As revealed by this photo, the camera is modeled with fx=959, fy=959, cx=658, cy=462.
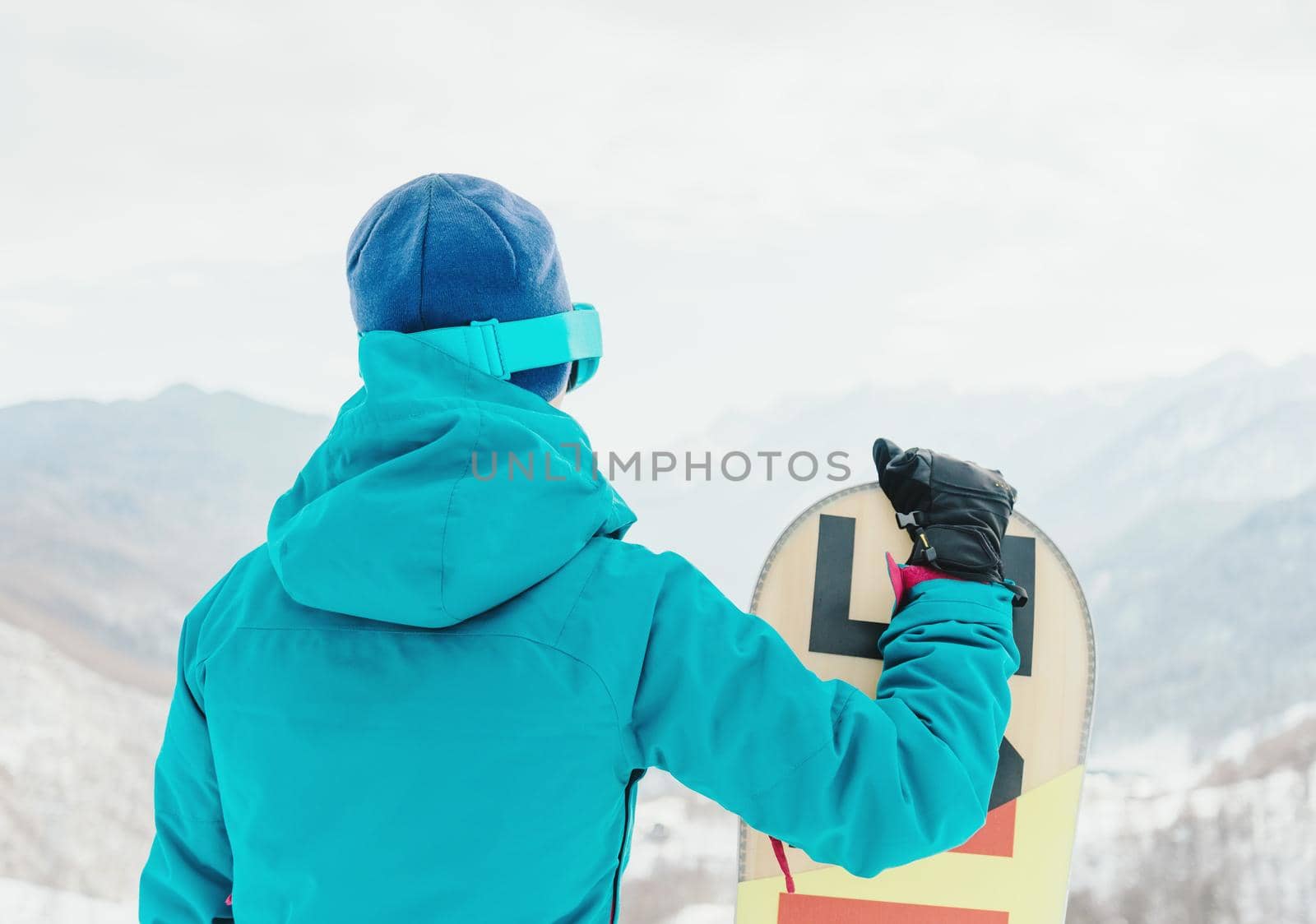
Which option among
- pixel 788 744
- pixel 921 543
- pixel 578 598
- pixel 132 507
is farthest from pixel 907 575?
pixel 132 507

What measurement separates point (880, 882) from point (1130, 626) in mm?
2593

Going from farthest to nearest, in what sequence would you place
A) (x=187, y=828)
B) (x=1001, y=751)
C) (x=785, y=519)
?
(x=785, y=519) < (x=1001, y=751) < (x=187, y=828)

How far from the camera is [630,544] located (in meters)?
0.83

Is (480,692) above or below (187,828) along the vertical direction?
above

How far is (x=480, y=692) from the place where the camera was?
A: 771 mm

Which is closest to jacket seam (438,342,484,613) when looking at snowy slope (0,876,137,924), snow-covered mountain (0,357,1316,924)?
snow-covered mountain (0,357,1316,924)

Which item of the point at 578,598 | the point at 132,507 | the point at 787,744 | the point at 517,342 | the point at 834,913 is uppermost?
the point at 517,342

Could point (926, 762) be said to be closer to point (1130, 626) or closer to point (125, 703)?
point (1130, 626)

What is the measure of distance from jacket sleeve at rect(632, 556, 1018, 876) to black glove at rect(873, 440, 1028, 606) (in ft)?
0.94

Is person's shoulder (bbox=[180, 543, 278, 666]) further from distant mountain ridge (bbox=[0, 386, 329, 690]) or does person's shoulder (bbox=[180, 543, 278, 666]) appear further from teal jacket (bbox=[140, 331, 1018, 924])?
distant mountain ridge (bbox=[0, 386, 329, 690])

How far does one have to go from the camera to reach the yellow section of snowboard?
1455mm

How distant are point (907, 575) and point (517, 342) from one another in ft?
1.90

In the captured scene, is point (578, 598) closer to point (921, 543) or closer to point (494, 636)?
point (494, 636)

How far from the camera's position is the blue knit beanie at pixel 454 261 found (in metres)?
0.88
